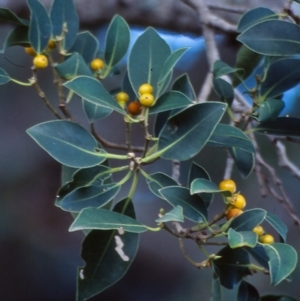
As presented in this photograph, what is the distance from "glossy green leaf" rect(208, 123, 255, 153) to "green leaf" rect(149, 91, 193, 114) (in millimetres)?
50

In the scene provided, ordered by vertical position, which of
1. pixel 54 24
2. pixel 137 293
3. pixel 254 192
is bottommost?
pixel 137 293

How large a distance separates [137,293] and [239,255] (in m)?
0.51

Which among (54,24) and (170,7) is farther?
Answer: (170,7)

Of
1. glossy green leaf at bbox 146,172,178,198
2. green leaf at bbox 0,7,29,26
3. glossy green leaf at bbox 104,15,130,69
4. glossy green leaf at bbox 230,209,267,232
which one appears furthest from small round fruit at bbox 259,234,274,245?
green leaf at bbox 0,7,29,26

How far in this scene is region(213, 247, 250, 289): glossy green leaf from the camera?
51cm

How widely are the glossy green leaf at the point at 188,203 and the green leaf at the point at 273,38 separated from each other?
21 centimetres

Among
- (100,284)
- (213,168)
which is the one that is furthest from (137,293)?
(100,284)

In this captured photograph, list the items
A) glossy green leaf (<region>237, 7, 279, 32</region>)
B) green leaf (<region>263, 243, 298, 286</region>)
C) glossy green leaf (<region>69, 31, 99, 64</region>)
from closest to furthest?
green leaf (<region>263, 243, 298, 286</region>)
glossy green leaf (<region>237, 7, 279, 32</region>)
glossy green leaf (<region>69, 31, 99, 64</region>)

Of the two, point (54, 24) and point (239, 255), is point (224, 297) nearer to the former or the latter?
point (239, 255)

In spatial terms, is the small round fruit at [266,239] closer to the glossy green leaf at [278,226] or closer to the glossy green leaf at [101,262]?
the glossy green leaf at [278,226]

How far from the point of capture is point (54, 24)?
2.02 feet

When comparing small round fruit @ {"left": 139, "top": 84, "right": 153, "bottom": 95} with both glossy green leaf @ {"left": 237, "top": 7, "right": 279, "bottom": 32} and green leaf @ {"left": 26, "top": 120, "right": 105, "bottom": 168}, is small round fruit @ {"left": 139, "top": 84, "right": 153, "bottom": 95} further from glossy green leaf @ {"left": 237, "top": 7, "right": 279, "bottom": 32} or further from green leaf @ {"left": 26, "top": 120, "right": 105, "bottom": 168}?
glossy green leaf @ {"left": 237, "top": 7, "right": 279, "bottom": 32}

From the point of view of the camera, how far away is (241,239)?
16.1 inches

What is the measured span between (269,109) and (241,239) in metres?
0.20
